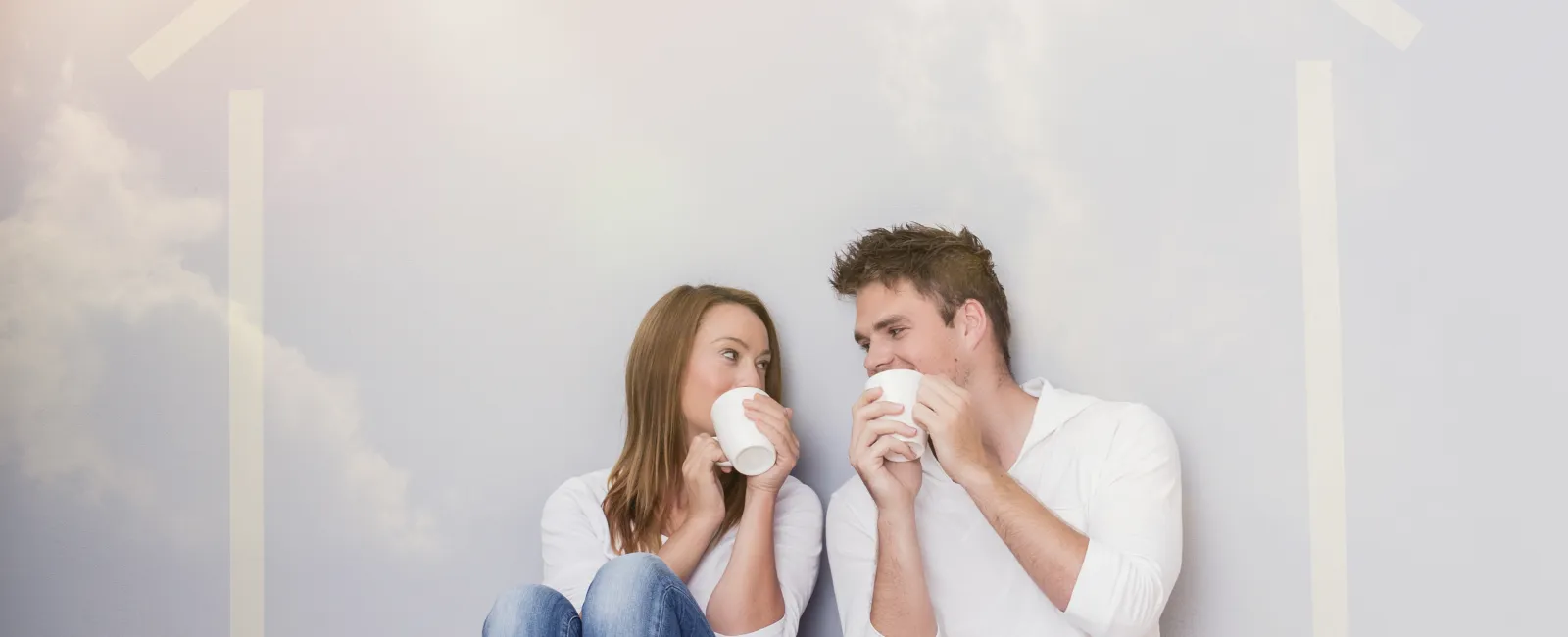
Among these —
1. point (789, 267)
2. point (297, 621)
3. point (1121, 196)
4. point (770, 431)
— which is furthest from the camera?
point (297, 621)

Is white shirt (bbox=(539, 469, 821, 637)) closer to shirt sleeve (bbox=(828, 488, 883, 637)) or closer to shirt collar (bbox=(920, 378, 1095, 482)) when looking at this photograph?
shirt sleeve (bbox=(828, 488, 883, 637))

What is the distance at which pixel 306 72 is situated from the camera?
2.11m

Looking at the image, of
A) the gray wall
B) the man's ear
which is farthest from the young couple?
the gray wall

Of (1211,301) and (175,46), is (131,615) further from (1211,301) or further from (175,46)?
(1211,301)

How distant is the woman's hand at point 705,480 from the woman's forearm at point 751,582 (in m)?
0.05

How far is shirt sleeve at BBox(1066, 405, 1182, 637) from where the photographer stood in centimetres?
142

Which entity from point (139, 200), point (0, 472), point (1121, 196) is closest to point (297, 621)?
point (0, 472)

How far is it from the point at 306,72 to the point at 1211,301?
5.28 feet

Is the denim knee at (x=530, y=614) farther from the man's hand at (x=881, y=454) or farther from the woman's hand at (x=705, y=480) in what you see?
the man's hand at (x=881, y=454)

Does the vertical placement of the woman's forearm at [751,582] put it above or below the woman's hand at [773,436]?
below

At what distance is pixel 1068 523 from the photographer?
5.12ft

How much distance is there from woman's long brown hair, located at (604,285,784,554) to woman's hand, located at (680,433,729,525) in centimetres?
7

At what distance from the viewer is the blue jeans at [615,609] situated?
145 cm

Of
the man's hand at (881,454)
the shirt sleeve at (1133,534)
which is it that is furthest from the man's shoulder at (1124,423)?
the man's hand at (881,454)
